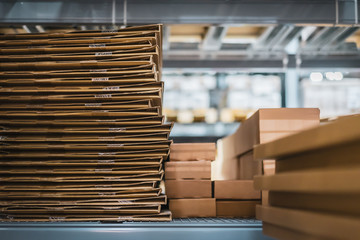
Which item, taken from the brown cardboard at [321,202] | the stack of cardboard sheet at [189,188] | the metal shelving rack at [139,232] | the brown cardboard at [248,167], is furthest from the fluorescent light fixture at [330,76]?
the brown cardboard at [321,202]

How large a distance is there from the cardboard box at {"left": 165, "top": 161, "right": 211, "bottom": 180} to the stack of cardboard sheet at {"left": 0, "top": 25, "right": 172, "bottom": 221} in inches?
3.8

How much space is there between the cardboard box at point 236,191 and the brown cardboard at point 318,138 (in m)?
0.49

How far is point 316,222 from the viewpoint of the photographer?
0.60 m

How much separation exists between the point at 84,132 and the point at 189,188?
0.35 meters

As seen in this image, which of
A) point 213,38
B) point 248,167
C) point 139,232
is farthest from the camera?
point 213,38

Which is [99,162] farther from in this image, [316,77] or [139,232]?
[316,77]

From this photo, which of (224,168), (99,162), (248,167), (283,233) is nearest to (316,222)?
(283,233)

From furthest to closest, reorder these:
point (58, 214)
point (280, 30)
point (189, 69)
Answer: point (189, 69) → point (280, 30) → point (58, 214)

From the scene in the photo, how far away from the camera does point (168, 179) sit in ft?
4.16

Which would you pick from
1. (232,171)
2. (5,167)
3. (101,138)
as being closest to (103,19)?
(101,138)

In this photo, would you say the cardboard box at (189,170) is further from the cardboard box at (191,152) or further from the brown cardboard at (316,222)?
the brown cardboard at (316,222)

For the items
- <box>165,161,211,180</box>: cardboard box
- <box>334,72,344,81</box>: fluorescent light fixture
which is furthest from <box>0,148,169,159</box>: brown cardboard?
<box>334,72,344,81</box>: fluorescent light fixture

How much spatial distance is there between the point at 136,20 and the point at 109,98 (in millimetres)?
293

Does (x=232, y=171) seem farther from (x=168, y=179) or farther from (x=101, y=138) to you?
(x=101, y=138)
